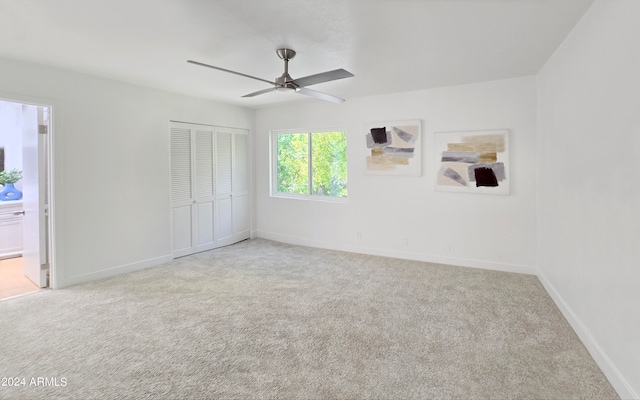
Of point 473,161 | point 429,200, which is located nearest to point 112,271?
point 429,200

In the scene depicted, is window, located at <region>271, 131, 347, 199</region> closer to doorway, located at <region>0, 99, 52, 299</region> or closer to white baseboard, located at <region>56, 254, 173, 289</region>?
white baseboard, located at <region>56, 254, 173, 289</region>

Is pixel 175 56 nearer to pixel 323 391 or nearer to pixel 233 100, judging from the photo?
pixel 233 100

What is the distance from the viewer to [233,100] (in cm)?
552

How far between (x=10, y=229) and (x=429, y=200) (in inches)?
256

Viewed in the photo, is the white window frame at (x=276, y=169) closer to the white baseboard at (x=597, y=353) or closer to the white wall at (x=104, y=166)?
the white wall at (x=104, y=166)

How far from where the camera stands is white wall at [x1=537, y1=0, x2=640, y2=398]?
1.88 meters

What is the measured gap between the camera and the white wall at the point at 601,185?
1880 mm

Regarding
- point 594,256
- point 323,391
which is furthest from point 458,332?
point 323,391

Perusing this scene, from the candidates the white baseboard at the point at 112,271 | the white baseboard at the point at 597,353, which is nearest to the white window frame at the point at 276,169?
the white baseboard at the point at 112,271

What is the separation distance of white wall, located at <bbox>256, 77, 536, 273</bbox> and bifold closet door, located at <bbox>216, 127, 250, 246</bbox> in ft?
2.17

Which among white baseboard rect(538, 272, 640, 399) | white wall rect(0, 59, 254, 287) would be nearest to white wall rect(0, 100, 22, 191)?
white wall rect(0, 59, 254, 287)

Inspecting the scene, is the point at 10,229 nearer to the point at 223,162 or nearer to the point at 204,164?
the point at 204,164

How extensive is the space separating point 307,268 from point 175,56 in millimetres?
2999

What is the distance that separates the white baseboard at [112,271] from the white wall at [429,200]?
7.17 feet
